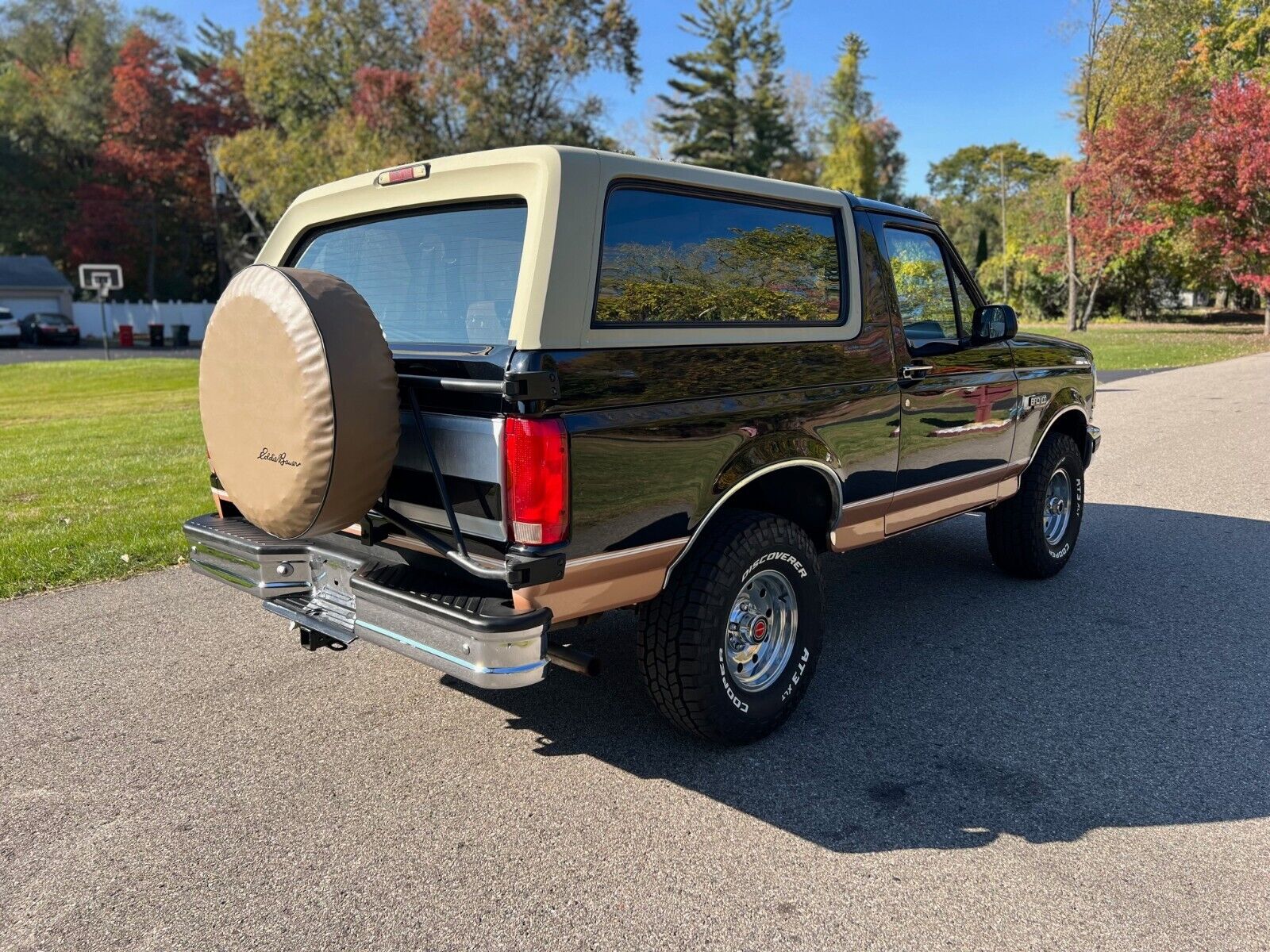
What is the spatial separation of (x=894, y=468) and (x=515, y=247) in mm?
2112

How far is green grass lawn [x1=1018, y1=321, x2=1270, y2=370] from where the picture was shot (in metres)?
22.2

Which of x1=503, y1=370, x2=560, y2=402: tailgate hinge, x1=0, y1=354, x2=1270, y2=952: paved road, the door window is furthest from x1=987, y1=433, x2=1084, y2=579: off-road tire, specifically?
x1=503, y1=370, x2=560, y2=402: tailgate hinge

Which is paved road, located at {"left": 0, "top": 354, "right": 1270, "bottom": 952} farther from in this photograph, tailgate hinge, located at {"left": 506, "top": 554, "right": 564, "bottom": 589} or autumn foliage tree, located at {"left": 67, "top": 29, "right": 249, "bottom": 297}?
autumn foliage tree, located at {"left": 67, "top": 29, "right": 249, "bottom": 297}

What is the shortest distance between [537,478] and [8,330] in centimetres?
4191

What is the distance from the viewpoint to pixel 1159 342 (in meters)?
28.2

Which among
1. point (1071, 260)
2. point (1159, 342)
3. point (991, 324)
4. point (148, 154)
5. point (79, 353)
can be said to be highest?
point (148, 154)

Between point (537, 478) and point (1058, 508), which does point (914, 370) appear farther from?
point (537, 478)

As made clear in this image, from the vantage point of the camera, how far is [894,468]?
4398 mm

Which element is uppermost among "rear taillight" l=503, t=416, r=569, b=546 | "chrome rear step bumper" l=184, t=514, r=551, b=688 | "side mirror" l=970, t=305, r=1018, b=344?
"side mirror" l=970, t=305, r=1018, b=344

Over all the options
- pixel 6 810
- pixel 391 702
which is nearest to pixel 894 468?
pixel 391 702

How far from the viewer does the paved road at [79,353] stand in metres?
30.2

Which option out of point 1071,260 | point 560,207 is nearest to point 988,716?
point 560,207

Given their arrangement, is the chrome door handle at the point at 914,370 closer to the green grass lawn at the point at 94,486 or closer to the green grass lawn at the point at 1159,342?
the green grass lawn at the point at 94,486

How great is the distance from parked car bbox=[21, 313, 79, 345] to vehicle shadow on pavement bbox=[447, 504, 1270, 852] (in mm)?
41130
